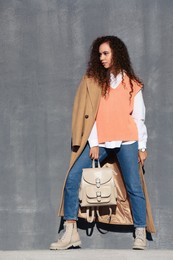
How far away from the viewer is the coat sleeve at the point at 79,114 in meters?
9.76

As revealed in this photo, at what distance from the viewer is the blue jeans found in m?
9.69

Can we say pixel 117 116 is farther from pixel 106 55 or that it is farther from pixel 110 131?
pixel 106 55

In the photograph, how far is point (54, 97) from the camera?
10141mm

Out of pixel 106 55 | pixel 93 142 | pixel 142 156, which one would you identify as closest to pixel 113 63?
pixel 106 55

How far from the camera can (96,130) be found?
975 cm

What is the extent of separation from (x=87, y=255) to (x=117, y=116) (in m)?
1.19

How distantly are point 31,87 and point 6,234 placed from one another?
1286 mm

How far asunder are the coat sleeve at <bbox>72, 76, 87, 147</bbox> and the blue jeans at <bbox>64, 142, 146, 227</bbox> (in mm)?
164

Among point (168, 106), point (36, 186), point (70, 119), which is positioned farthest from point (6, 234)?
point (168, 106)

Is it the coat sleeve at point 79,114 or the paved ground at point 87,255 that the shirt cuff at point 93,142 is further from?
the paved ground at point 87,255

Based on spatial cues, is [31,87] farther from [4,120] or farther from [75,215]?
[75,215]

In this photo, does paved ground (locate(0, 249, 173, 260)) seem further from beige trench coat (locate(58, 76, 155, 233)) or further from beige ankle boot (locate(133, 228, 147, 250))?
beige trench coat (locate(58, 76, 155, 233))

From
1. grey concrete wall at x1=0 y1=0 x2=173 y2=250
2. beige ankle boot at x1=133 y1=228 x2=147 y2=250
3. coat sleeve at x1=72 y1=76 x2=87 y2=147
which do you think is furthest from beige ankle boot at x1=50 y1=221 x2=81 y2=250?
coat sleeve at x1=72 y1=76 x2=87 y2=147

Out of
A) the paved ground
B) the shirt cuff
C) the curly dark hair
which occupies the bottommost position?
the paved ground
